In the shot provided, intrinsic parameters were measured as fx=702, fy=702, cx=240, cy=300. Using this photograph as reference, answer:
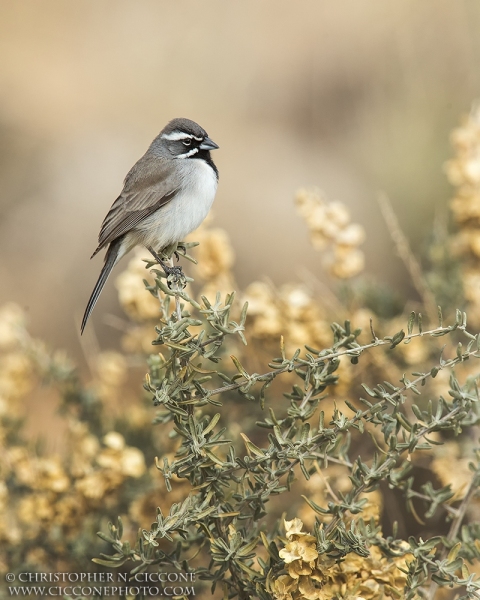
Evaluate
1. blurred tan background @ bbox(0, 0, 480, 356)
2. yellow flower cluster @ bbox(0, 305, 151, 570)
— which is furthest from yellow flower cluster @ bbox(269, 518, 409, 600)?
blurred tan background @ bbox(0, 0, 480, 356)

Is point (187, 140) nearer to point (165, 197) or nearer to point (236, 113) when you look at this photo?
point (165, 197)

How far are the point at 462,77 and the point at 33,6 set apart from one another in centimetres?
525

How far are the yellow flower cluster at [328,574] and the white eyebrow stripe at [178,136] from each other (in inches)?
75.8

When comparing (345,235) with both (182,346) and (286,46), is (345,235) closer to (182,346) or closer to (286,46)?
(182,346)

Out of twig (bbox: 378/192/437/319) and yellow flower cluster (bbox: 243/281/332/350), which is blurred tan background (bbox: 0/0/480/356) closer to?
twig (bbox: 378/192/437/319)

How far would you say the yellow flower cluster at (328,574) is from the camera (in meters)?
1.53

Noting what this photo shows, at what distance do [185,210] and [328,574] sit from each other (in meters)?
1.66

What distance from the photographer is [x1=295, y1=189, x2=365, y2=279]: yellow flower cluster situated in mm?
2742

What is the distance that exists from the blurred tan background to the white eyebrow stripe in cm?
263

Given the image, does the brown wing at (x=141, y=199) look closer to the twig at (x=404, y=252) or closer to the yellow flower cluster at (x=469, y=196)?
the twig at (x=404, y=252)

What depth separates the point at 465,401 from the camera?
1.54 meters

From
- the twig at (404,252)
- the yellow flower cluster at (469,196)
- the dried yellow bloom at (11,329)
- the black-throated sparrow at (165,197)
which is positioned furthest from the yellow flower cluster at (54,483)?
the yellow flower cluster at (469,196)

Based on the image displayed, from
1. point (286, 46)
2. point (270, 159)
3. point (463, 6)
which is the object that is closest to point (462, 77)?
point (463, 6)

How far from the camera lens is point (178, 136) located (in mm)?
3105
